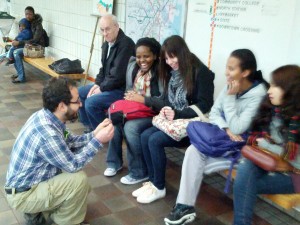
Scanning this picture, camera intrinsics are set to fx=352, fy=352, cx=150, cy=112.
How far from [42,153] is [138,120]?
3.51 feet

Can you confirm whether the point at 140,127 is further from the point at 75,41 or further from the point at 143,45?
the point at 75,41

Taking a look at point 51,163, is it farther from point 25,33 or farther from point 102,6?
point 25,33

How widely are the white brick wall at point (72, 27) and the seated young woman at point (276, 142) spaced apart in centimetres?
288

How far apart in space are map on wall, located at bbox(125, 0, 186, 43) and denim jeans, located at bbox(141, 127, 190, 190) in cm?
125

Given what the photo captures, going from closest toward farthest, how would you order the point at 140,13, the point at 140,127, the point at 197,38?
the point at 140,127
the point at 197,38
the point at 140,13

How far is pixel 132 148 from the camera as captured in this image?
2988mm

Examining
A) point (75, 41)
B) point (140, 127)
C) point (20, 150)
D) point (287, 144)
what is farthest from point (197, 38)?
point (75, 41)

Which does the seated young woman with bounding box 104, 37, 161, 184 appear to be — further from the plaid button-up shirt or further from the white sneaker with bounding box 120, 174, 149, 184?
the plaid button-up shirt

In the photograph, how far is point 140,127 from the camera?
295 cm

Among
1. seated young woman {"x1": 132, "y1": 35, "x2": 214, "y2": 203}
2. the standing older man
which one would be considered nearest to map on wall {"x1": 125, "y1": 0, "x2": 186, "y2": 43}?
the standing older man

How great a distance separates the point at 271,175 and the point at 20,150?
1534 millimetres

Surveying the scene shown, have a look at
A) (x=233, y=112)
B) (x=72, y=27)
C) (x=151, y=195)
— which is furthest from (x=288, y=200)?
(x=72, y=27)

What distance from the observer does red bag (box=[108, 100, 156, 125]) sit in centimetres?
298

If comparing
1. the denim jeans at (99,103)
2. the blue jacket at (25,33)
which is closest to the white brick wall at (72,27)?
the blue jacket at (25,33)
